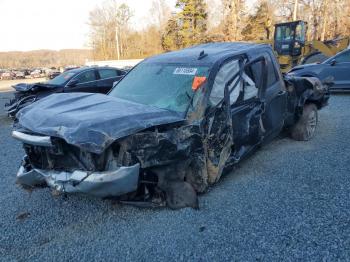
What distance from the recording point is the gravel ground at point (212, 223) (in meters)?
2.83

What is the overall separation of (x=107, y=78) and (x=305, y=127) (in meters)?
7.16

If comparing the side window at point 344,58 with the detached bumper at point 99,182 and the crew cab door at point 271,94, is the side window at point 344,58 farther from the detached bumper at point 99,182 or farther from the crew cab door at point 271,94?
the detached bumper at point 99,182

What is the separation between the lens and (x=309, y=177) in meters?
4.25

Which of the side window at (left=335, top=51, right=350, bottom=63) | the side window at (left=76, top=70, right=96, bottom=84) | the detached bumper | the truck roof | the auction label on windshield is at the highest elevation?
the truck roof

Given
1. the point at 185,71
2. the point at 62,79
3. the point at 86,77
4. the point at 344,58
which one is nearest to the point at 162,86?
the point at 185,71

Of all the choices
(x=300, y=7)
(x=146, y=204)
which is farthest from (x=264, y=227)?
(x=300, y=7)

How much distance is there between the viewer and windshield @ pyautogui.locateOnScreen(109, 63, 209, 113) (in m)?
3.77

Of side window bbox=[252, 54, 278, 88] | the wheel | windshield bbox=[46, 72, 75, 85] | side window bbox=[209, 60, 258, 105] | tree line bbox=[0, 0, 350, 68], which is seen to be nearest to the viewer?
side window bbox=[209, 60, 258, 105]

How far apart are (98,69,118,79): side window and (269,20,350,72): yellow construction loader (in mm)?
9554

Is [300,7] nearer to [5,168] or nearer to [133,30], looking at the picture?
[133,30]

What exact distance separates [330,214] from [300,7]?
48.6 metres

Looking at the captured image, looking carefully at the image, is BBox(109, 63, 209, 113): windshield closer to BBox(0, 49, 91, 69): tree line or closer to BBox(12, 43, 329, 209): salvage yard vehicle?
BBox(12, 43, 329, 209): salvage yard vehicle

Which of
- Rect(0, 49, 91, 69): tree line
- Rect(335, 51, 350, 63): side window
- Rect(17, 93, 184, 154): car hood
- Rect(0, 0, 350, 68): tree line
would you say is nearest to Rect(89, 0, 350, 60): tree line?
Rect(0, 0, 350, 68): tree line

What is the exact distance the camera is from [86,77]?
10594mm
